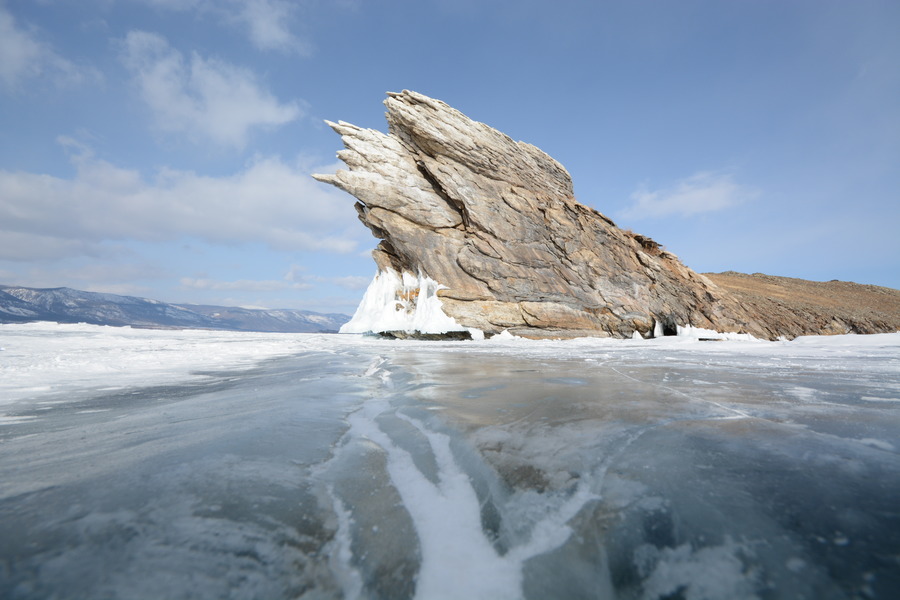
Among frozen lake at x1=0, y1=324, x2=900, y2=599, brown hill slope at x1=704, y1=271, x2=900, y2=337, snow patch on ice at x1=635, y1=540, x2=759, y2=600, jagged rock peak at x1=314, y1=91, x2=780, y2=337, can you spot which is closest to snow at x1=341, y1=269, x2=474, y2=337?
jagged rock peak at x1=314, y1=91, x2=780, y2=337

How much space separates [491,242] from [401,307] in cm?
530

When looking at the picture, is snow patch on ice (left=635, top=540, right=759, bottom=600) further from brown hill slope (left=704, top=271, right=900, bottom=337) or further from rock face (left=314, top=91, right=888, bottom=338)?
brown hill slope (left=704, top=271, right=900, bottom=337)

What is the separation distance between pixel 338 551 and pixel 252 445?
1.12m

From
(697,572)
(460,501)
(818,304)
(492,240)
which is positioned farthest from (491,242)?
(818,304)

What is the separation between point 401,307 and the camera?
1908 centimetres

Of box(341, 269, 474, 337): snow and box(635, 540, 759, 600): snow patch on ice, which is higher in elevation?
box(341, 269, 474, 337): snow

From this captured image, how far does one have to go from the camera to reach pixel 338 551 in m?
1.15

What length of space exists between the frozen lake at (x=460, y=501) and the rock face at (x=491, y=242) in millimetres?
14774

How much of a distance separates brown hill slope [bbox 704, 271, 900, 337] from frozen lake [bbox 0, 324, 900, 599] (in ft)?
86.4

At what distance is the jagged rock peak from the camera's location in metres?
17.9

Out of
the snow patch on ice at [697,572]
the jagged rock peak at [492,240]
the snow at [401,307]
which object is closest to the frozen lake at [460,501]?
the snow patch on ice at [697,572]

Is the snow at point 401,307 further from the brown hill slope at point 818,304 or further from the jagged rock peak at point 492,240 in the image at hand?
the brown hill slope at point 818,304

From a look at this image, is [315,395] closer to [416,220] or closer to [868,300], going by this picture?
[416,220]

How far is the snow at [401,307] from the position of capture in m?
17.1
